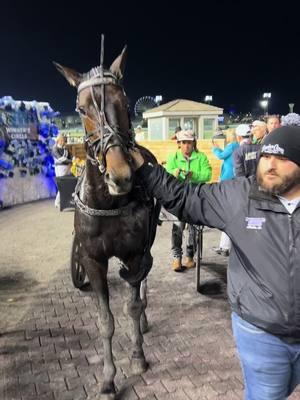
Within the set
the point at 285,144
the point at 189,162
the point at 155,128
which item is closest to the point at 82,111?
the point at 285,144

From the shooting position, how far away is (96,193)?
10.7ft

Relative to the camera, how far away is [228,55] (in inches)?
2242

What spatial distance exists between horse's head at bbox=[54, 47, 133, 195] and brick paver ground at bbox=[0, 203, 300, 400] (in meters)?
2.00

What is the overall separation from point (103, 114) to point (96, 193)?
0.72 metres

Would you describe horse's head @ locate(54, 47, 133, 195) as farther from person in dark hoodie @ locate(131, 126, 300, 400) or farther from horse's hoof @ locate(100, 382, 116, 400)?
horse's hoof @ locate(100, 382, 116, 400)

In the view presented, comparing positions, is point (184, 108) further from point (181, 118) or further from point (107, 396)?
point (107, 396)

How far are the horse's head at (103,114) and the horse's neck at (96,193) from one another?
0.50 ft

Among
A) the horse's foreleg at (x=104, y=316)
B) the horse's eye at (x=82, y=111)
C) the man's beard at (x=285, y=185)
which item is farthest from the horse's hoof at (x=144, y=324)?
the man's beard at (x=285, y=185)

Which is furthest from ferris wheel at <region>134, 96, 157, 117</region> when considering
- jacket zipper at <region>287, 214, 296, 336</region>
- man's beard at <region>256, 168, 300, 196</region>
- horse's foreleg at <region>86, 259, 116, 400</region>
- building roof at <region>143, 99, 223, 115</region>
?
jacket zipper at <region>287, 214, 296, 336</region>

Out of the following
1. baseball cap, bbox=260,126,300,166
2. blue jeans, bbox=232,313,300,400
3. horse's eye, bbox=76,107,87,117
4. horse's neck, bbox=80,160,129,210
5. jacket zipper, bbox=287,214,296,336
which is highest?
horse's eye, bbox=76,107,87,117

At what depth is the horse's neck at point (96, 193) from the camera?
3203 mm

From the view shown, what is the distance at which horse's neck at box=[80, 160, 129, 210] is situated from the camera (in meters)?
3.20

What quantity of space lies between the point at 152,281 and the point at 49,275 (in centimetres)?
170

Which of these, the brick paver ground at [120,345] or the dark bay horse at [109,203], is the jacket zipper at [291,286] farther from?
the brick paver ground at [120,345]
